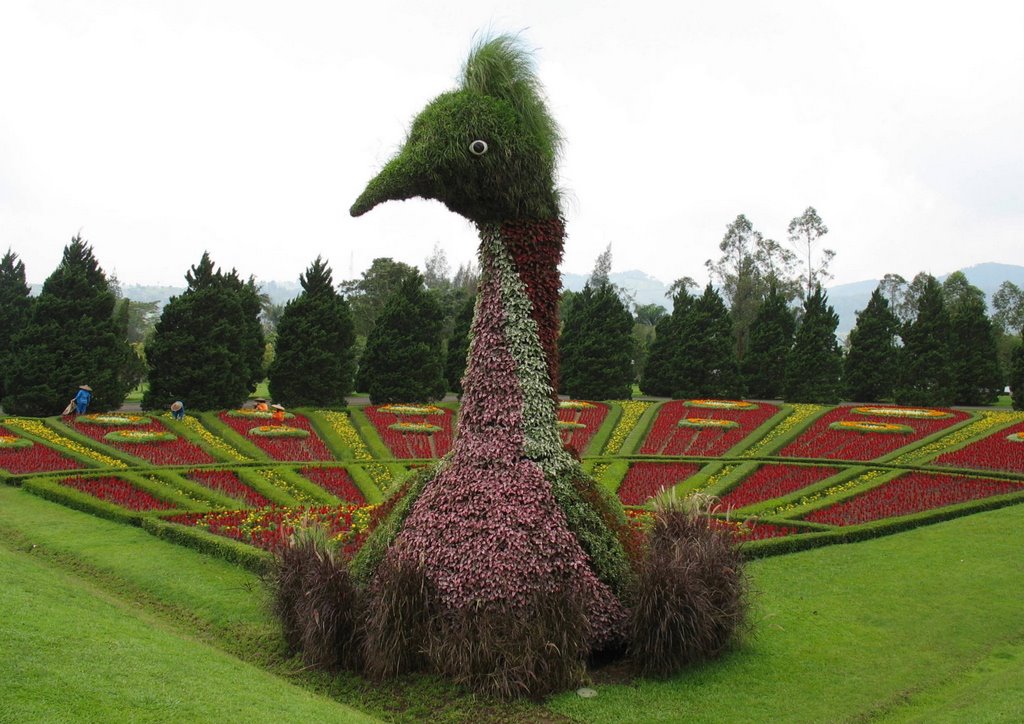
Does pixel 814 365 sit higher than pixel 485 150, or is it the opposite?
pixel 485 150

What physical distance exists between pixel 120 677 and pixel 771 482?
12.2m

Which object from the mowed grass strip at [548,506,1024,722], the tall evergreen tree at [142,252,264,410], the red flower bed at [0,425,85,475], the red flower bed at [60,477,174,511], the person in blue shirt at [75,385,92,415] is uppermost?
the tall evergreen tree at [142,252,264,410]

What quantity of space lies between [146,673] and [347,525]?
565cm

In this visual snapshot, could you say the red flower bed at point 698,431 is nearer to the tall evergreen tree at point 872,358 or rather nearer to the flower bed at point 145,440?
the tall evergreen tree at point 872,358

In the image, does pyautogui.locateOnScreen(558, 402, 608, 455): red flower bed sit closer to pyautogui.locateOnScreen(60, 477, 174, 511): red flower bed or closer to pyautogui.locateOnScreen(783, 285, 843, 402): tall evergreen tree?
pyautogui.locateOnScreen(783, 285, 843, 402): tall evergreen tree

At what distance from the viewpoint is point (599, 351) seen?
26531 mm

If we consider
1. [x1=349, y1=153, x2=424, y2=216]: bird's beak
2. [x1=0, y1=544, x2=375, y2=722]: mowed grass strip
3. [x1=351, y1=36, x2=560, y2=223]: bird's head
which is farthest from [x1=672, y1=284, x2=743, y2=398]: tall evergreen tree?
[x1=0, y1=544, x2=375, y2=722]: mowed grass strip

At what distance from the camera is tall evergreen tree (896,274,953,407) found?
83.8ft

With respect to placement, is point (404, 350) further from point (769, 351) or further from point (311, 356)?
point (769, 351)

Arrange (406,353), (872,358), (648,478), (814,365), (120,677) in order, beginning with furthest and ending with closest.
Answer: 1. (872,358)
2. (814,365)
3. (406,353)
4. (648,478)
5. (120,677)

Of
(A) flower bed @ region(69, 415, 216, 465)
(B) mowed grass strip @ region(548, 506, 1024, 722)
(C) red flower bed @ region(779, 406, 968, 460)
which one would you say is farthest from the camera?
(C) red flower bed @ region(779, 406, 968, 460)

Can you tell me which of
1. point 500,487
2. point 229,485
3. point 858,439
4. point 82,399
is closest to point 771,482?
point 858,439

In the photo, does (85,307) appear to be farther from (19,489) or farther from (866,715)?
(866,715)

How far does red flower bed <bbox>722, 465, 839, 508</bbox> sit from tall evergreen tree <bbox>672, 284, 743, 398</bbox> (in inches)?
481
